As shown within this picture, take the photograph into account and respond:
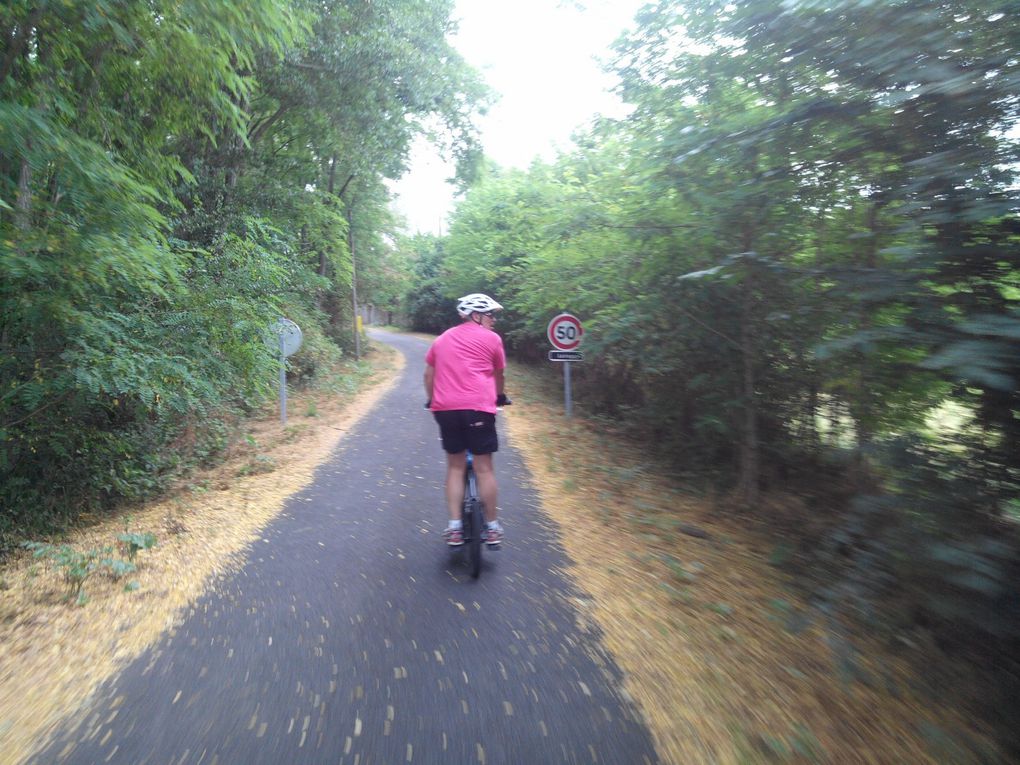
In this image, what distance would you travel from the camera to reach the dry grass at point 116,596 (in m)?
3.06

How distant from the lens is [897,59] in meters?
3.14

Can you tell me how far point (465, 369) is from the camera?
182 inches

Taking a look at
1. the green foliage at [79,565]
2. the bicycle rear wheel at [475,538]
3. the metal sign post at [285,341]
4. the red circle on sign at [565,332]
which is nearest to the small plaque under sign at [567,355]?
the red circle on sign at [565,332]

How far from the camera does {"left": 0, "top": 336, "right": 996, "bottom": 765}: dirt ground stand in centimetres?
275

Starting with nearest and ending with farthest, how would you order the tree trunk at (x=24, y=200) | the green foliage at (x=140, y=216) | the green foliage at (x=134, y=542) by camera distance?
1. the green foliage at (x=134, y=542)
2. the green foliage at (x=140, y=216)
3. the tree trunk at (x=24, y=200)

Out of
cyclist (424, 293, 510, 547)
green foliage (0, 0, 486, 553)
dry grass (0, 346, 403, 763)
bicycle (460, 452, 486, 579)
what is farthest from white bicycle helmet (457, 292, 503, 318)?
green foliage (0, 0, 486, 553)

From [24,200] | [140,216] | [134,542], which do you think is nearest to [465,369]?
[134,542]

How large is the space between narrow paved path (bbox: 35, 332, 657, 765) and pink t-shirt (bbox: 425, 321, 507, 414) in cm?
132

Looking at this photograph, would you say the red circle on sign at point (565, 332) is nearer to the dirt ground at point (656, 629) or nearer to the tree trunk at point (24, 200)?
the dirt ground at point (656, 629)

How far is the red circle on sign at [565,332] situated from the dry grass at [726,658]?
512cm

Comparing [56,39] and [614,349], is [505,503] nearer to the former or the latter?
[614,349]

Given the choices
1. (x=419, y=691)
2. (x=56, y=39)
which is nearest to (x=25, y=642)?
(x=419, y=691)

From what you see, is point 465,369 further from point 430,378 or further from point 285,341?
point 285,341

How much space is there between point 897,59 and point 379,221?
85.1 ft
